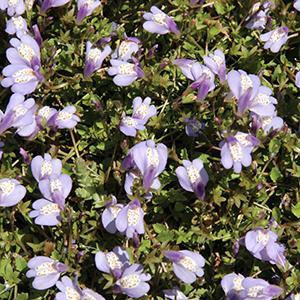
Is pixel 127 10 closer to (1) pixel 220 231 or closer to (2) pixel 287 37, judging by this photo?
(2) pixel 287 37

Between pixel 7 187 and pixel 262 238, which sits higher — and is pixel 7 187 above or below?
above

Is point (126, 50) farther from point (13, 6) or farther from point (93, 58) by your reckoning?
point (13, 6)

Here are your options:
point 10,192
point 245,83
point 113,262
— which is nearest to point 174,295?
point 113,262

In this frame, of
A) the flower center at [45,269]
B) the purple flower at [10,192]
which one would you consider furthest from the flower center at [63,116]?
the flower center at [45,269]

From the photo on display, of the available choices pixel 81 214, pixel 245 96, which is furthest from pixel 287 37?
pixel 81 214

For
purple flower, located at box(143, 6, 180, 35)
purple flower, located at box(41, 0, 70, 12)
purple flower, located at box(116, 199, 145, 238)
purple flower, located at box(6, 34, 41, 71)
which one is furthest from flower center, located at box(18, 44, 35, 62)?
purple flower, located at box(116, 199, 145, 238)
